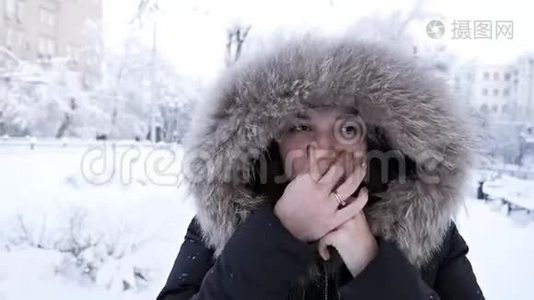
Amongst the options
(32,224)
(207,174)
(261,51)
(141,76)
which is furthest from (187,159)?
(141,76)

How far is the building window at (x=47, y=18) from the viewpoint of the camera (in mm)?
2148

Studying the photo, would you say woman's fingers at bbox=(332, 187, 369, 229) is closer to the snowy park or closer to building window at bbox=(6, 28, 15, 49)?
the snowy park

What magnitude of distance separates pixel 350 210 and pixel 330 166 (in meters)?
0.04

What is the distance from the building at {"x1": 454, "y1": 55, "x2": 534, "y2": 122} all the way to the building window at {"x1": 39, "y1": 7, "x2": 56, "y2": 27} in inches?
74.2

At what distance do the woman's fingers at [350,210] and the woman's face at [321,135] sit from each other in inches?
1.4

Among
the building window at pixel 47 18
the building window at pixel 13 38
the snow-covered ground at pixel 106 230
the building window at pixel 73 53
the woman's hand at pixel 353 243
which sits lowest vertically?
the snow-covered ground at pixel 106 230

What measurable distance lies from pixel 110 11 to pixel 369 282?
2133 millimetres

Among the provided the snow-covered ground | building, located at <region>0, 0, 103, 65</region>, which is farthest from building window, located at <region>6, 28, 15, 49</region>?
the snow-covered ground

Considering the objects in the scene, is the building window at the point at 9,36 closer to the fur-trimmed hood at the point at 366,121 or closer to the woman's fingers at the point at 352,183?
the fur-trimmed hood at the point at 366,121

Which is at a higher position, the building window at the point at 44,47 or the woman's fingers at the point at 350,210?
the building window at the point at 44,47

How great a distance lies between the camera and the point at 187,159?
481mm

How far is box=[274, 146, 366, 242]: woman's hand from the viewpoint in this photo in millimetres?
411

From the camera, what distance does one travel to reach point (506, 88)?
219 cm

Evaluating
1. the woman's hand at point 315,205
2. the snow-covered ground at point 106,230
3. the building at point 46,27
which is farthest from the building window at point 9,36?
the woman's hand at point 315,205
